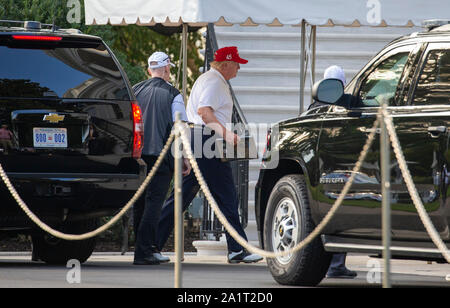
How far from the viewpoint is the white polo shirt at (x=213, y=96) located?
1190cm

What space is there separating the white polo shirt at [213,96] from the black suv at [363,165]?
166cm

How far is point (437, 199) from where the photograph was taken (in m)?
8.12

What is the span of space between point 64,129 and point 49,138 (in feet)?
0.53

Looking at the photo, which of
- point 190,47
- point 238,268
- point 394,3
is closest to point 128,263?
point 238,268

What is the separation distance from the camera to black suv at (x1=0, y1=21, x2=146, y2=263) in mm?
10320

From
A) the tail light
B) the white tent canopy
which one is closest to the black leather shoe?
the tail light

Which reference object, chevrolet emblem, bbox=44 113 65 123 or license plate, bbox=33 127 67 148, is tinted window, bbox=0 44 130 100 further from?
license plate, bbox=33 127 67 148

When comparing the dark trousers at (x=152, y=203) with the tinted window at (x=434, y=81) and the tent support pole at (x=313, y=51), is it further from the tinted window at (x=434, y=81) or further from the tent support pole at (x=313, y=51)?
the tinted window at (x=434, y=81)

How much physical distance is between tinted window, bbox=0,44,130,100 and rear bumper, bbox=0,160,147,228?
27.6 inches

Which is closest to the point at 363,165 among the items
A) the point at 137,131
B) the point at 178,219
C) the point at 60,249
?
the point at 178,219

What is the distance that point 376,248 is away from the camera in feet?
29.1

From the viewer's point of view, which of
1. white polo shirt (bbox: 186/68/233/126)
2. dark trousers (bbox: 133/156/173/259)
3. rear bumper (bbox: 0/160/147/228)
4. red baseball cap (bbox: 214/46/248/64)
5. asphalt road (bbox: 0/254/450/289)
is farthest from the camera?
red baseball cap (bbox: 214/46/248/64)
